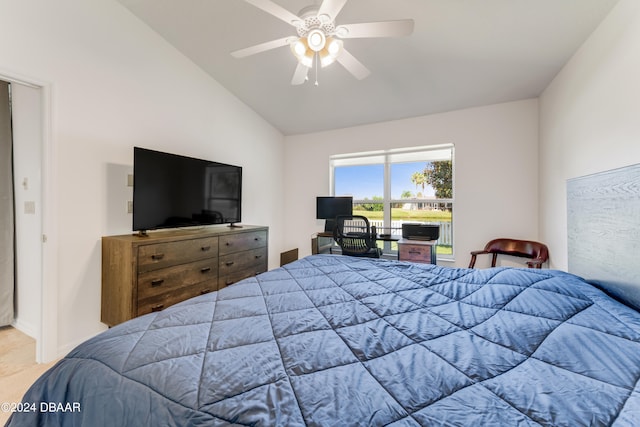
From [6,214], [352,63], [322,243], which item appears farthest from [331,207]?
[6,214]

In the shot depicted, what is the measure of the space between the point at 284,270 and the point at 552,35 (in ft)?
9.10

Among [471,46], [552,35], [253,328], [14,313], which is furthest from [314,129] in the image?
[14,313]

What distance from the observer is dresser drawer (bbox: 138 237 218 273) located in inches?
78.5

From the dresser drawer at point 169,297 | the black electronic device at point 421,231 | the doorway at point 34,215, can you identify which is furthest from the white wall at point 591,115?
the doorway at point 34,215

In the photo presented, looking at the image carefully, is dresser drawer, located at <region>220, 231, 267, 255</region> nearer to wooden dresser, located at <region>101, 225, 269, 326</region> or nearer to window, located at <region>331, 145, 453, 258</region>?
wooden dresser, located at <region>101, 225, 269, 326</region>

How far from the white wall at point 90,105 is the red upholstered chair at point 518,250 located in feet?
12.5

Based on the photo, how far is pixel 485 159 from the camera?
3.21 meters

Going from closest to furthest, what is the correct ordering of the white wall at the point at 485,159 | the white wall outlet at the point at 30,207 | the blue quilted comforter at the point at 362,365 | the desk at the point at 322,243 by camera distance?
the blue quilted comforter at the point at 362,365 → the white wall outlet at the point at 30,207 → the white wall at the point at 485,159 → the desk at the point at 322,243

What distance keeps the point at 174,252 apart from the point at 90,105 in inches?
56.0

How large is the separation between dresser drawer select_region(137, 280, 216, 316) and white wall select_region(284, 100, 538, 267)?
9.58 ft

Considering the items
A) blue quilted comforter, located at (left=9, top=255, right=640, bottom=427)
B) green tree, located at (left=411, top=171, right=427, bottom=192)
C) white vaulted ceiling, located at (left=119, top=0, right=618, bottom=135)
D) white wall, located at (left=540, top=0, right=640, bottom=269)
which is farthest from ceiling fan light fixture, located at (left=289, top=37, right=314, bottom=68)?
green tree, located at (left=411, top=171, right=427, bottom=192)

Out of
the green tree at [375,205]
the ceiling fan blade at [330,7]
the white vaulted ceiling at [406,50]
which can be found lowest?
the green tree at [375,205]

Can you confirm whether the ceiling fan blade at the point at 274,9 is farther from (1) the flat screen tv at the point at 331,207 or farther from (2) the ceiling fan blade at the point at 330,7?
(1) the flat screen tv at the point at 331,207

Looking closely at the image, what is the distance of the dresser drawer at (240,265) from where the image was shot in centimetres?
271
